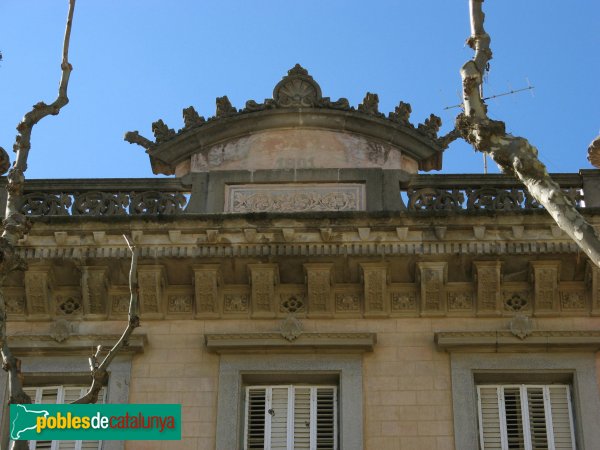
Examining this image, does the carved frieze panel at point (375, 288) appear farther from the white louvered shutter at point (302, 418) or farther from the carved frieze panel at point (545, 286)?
the carved frieze panel at point (545, 286)

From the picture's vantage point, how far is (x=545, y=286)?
56.4 feet

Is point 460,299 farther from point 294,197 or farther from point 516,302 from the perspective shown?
point 294,197

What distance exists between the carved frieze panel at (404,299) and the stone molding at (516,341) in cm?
55

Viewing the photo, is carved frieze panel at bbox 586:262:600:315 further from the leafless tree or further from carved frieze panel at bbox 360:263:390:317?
the leafless tree

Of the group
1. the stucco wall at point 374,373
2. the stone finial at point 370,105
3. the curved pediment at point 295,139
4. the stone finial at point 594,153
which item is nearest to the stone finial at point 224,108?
the curved pediment at point 295,139

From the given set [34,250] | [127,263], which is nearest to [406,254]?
[127,263]

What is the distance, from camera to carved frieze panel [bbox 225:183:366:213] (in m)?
18.2

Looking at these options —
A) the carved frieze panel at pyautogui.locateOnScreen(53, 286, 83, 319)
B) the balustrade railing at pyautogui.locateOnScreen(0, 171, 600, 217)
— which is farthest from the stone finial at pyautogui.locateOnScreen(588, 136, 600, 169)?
the carved frieze panel at pyautogui.locateOnScreen(53, 286, 83, 319)

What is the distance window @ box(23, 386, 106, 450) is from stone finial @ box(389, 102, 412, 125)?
551 cm

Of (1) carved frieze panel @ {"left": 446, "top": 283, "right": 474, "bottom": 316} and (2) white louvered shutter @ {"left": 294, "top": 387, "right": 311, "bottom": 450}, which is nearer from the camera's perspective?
(2) white louvered shutter @ {"left": 294, "top": 387, "right": 311, "bottom": 450}

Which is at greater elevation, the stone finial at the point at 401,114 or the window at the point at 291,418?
the stone finial at the point at 401,114

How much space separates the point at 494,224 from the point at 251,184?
3.40 meters

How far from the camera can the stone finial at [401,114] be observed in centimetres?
1905

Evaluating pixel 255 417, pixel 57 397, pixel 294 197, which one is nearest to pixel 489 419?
pixel 255 417
